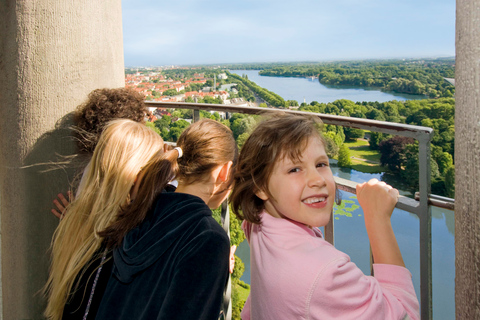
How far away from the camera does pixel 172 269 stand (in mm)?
1092

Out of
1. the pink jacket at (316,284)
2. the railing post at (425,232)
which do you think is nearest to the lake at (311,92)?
the railing post at (425,232)

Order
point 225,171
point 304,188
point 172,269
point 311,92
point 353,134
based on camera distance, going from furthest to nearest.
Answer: point 311,92 < point 353,134 < point 225,171 < point 304,188 < point 172,269

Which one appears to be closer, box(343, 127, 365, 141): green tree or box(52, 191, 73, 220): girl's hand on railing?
box(343, 127, 365, 141): green tree

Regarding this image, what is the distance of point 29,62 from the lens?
72.1 inches

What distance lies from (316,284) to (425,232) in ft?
2.20

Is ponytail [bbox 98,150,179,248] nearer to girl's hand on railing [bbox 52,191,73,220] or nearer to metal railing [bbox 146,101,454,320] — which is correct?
metal railing [bbox 146,101,454,320]

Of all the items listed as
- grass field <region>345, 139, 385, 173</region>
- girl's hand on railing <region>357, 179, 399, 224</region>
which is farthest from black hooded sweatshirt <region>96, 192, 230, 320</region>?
grass field <region>345, 139, 385, 173</region>

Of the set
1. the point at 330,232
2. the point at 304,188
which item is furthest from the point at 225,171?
the point at 330,232

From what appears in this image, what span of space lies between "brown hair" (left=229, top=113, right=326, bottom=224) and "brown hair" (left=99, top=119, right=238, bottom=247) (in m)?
0.23

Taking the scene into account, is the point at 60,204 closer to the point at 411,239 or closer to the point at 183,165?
the point at 183,165

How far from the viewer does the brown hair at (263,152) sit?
4.13 ft

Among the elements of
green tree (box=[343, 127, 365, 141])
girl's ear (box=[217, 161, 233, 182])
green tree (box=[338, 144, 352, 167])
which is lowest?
girl's ear (box=[217, 161, 233, 182])

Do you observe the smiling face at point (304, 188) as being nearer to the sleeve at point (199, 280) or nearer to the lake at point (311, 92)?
the sleeve at point (199, 280)

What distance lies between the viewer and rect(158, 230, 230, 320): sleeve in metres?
1.03
